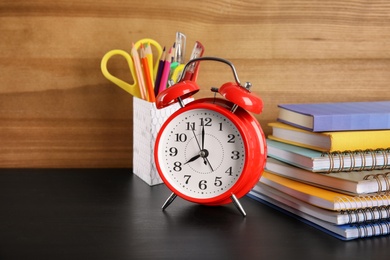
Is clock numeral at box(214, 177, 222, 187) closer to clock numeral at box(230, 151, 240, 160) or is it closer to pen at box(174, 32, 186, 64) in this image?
clock numeral at box(230, 151, 240, 160)

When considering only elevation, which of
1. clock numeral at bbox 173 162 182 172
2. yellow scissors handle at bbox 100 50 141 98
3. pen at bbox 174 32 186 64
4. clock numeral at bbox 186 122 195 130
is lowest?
clock numeral at bbox 173 162 182 172

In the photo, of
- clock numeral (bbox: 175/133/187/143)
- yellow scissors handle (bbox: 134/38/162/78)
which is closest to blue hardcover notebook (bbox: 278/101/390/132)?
clock numeral (bbox: 175/133/187/143)

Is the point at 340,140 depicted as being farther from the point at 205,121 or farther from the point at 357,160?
the point at 205,121

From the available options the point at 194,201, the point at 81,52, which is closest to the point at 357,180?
the point at 194,201

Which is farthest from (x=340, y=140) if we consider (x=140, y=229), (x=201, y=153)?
(x=140, y=229)

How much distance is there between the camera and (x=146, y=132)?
1.26 m

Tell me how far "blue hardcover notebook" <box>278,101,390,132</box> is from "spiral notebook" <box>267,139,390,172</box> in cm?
5

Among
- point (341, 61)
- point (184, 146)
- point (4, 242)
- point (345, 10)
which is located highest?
point (345, 10)

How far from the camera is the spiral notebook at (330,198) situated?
3.10 ft

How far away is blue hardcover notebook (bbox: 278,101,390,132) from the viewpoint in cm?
105

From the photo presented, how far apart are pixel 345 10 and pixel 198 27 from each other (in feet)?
1.09

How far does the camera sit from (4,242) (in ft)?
2.96

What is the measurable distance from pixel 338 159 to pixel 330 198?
0.09m

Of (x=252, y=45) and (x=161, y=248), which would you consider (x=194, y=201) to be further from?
(x=252, y=45)
